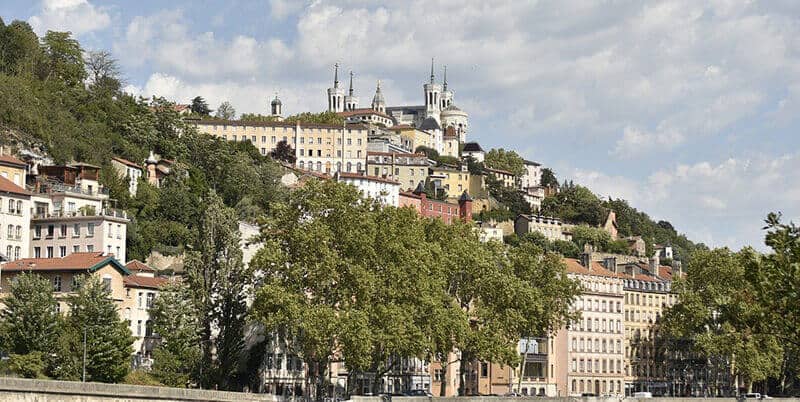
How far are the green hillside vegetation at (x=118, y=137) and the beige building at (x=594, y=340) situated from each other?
3387cm

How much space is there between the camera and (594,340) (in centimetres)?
12538

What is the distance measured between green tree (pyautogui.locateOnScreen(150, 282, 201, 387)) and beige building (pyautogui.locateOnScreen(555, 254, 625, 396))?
55384 mm

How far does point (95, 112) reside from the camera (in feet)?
437

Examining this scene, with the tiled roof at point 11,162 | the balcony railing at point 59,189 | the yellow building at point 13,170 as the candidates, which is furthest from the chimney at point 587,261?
the yellow building at point 13,170

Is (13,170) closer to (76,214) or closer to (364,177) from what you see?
(76,214)

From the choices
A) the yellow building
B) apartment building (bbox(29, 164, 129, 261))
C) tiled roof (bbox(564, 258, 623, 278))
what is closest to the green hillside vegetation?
apartment building (bbox(29, 164, 129, 261))

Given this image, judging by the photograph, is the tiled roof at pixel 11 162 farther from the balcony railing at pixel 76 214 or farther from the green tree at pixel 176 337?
the green tree at pixel 176 337

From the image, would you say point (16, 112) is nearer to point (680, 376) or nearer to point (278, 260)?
point (278, 260)

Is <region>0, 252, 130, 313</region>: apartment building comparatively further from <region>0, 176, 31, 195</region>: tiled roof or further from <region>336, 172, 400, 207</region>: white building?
<region>336, 172, 400, 207</region>: white building

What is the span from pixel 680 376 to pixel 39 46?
8131 centimetres

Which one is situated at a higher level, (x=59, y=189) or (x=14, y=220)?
(x=59, y=189)

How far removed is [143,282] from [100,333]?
17.5 meters

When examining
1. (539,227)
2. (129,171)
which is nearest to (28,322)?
(129,171)

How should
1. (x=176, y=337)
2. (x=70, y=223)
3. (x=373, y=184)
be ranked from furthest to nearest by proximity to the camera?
(x=373, y=184) < (x=70, y=223) < (x=176, y=337)
